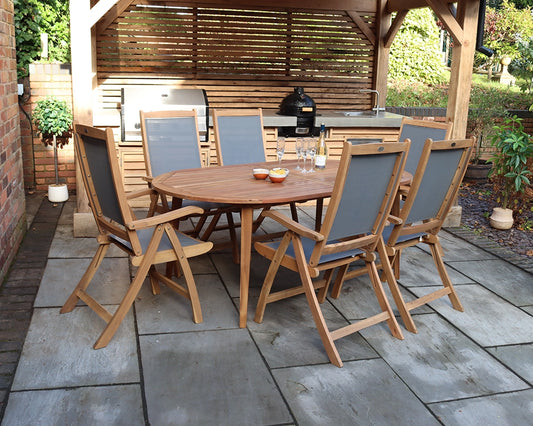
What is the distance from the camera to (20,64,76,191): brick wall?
6379 millimetres

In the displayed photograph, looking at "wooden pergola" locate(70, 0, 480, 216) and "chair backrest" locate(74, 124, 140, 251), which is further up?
"wooden pergola" locate(70, 0, 480, 216)

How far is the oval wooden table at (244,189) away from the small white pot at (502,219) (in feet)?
7.95

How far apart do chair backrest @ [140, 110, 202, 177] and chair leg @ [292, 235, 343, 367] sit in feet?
5.42

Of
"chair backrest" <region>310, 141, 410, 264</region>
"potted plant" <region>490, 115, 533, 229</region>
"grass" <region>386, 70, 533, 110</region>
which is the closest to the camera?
"chair backrest" <region>310, 141, 410, 264</region>

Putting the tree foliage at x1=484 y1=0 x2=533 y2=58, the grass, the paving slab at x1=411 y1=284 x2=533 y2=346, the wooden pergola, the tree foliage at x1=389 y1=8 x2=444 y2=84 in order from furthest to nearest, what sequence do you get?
the tree foliage at x1=484 y1=0 x2=533 y2=58 < the tree foliage at x1=389 y1=8 x2=444 y2=84 < the grass < the wooden pergola < the paving slab at x1=411 y1=284 x2=533 y2=346

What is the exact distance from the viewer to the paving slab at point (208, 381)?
8.39ft

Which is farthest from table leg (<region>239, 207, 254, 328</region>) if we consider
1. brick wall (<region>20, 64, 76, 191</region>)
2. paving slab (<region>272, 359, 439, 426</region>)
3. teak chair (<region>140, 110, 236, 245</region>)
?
brick wall (<region>20, 64, 76, 191</region>)

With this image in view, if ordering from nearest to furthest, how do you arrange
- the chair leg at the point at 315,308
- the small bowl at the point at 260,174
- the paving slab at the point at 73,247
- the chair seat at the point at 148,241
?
the chair leg at the point at 315,308, the chair seat at the point at 148,241, the small bowl at the point at 260,174, the paving slab at the point at 73,247

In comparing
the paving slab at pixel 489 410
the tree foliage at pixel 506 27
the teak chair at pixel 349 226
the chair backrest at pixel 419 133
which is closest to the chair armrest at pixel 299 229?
the teak chair at pixel 349 226

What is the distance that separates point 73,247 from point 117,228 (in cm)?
174

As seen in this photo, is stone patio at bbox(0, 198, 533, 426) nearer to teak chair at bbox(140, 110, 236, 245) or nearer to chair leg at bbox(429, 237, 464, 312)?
chair leg at bbox(429, 237, 464, 312)

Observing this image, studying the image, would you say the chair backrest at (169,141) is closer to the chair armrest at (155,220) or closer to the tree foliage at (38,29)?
the chair armrest at (155,220)

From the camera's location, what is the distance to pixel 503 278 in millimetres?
4469

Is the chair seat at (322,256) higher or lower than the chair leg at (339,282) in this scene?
higher
